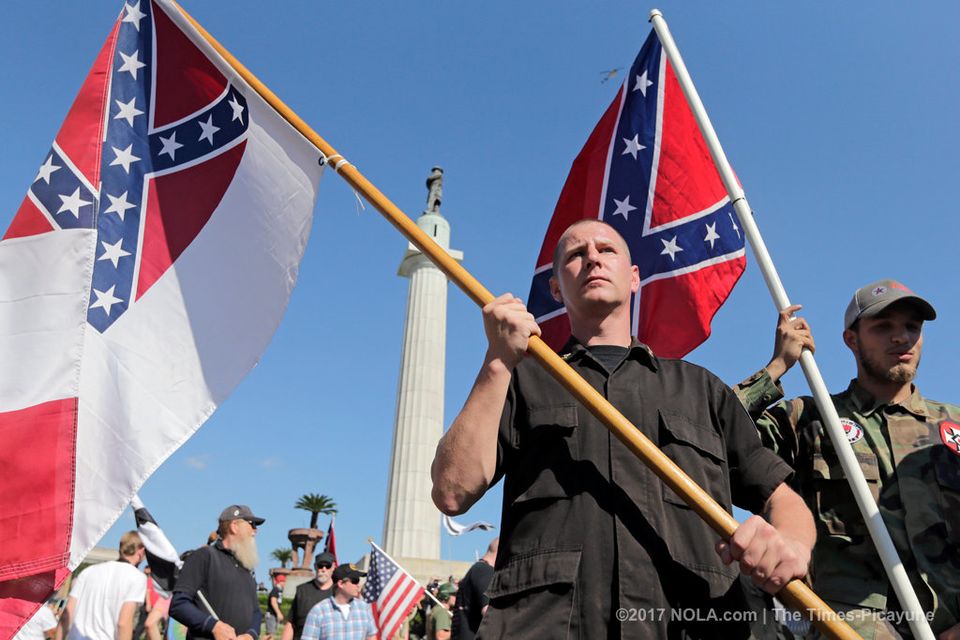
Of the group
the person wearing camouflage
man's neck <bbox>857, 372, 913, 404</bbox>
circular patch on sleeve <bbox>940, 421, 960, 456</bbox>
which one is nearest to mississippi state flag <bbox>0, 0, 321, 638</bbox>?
the person wearing camouflage

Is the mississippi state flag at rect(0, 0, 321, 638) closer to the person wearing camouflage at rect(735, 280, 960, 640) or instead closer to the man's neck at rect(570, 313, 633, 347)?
the man's neck at rect(570, 313, 633, 347)

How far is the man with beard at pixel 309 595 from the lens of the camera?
9.19 m

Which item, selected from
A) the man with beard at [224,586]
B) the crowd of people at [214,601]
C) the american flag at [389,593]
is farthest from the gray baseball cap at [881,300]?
the american flag at [389,593]

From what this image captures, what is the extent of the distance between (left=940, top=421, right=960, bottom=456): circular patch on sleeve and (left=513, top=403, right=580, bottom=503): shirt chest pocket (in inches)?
73.4

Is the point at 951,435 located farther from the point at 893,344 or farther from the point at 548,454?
the point at 548,454

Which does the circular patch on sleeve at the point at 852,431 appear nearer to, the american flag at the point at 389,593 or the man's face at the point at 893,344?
the man's face at the point at 893,344

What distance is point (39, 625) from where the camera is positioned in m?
8.35

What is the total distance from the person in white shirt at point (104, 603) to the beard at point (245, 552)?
1.28 m

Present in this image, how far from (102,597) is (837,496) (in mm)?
6368

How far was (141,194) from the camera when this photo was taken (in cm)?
469

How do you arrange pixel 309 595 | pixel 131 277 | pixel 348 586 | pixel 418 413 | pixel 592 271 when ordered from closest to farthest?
1. pixel 592 271
2. pixel 131 277
3. pixel 348 586
4. pixel 309 595
5. pixel 418 413

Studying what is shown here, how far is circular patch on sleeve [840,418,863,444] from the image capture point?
3418 mm

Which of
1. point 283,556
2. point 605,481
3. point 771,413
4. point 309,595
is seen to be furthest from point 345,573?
point 283,556

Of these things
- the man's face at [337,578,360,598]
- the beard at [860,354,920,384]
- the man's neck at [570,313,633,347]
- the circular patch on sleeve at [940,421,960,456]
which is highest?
the beard at [860,354,920,384]
